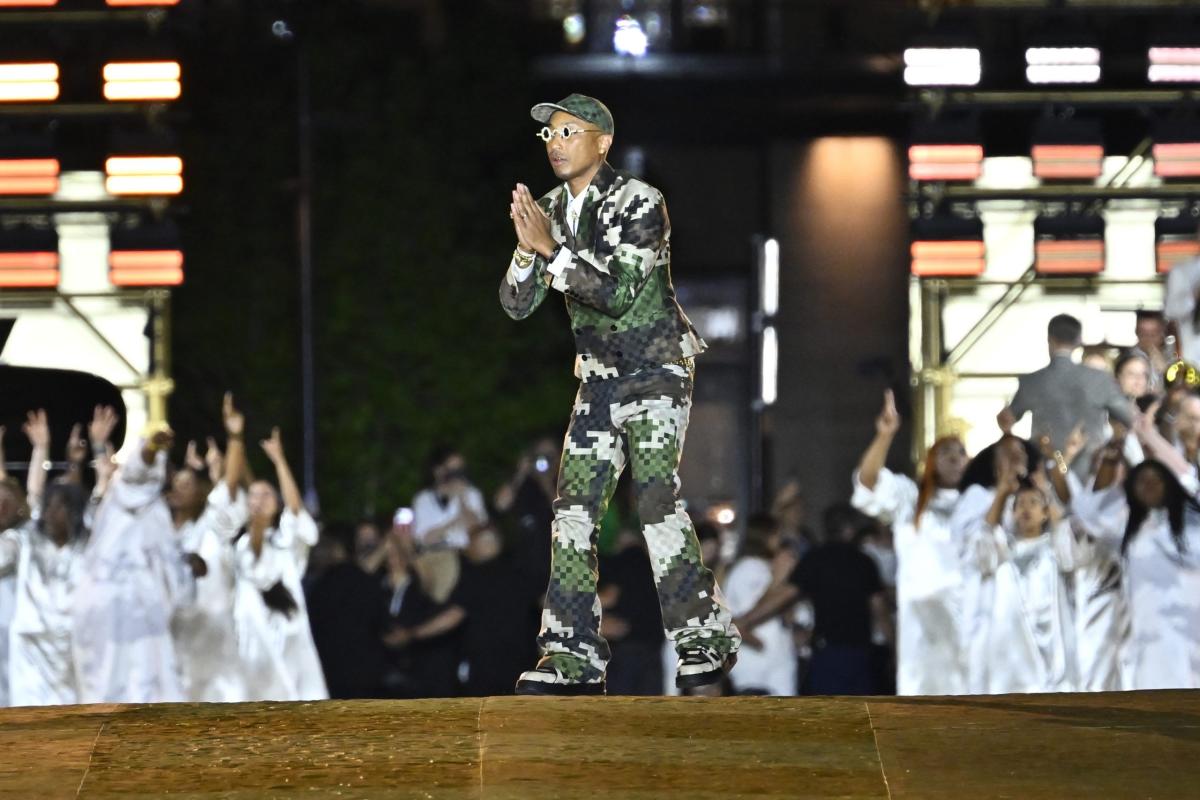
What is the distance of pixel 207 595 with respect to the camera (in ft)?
46.2

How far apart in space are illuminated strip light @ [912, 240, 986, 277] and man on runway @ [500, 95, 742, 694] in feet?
26.5

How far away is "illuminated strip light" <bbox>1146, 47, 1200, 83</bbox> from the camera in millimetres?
15398

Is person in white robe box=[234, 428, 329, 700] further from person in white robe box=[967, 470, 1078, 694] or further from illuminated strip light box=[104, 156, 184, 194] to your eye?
person in white robe box=[967, 470, 1078, 694]

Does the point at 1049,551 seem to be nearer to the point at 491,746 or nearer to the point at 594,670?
the point at 594,670

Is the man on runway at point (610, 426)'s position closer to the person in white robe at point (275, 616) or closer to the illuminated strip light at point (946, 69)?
the person in white robe at point (275, 616)

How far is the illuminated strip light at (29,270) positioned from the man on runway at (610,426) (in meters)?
8.02

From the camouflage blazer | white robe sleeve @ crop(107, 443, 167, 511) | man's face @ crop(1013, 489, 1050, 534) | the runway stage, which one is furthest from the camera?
white robe sleeve @ crop(107, 443, 167, 511)

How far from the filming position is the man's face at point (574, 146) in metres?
7.59

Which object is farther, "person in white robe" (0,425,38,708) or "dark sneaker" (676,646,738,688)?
"person in white robe" (0,425,38,708)

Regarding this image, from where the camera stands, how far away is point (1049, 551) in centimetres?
1304

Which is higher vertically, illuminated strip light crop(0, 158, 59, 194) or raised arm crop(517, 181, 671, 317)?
illuminated strip light crop(0, 158, 59, 194)

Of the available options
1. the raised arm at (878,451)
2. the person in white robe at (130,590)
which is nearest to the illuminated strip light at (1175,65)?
the raised arm at (878,451)

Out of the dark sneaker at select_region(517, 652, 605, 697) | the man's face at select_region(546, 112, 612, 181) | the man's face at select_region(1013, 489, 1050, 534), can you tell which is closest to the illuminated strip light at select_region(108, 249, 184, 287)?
the man's face at select_region(1013, 489, 1050, 534)

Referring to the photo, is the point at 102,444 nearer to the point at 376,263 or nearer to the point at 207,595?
the point at 207,595
